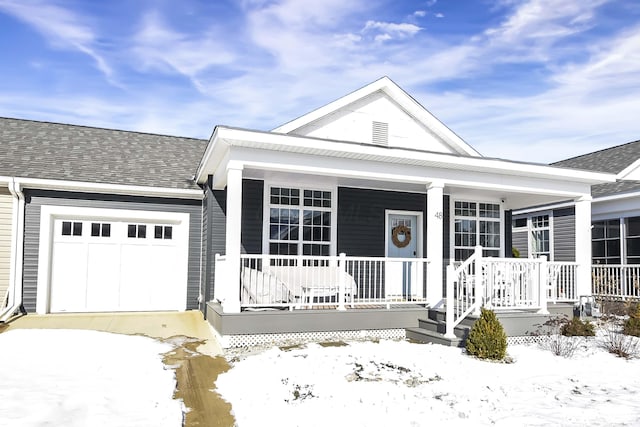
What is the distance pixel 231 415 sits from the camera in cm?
421

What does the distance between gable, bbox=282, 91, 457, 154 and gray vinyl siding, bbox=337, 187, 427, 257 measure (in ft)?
3.91

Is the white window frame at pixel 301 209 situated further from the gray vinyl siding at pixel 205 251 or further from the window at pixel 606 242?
the window at pixel 606 242

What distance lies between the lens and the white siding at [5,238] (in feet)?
31.2

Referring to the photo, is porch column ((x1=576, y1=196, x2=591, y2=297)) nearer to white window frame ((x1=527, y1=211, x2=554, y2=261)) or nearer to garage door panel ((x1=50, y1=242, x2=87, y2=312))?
white window frame ((x1=527, y1=211, x2=554, y2=261))

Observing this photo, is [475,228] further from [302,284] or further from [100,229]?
[100,229]

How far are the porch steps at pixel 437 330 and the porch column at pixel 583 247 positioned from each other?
3.20 metres

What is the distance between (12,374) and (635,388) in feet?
22.7

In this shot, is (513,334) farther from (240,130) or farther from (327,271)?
(240,130)

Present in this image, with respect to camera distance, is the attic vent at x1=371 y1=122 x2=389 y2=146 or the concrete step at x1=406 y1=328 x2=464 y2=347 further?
the attic vent at x1=371 y1=122 x2=389 y2=146

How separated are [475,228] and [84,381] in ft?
30.3

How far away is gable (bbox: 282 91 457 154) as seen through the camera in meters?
10.1

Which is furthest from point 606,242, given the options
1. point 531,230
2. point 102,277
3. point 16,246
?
point 16,246

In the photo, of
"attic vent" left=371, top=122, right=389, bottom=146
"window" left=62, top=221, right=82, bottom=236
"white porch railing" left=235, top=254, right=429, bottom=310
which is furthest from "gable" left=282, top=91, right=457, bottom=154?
"window" left=62, top=221, right=82, bottom=236

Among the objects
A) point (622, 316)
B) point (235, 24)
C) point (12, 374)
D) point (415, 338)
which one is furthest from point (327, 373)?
point (235, 24)
